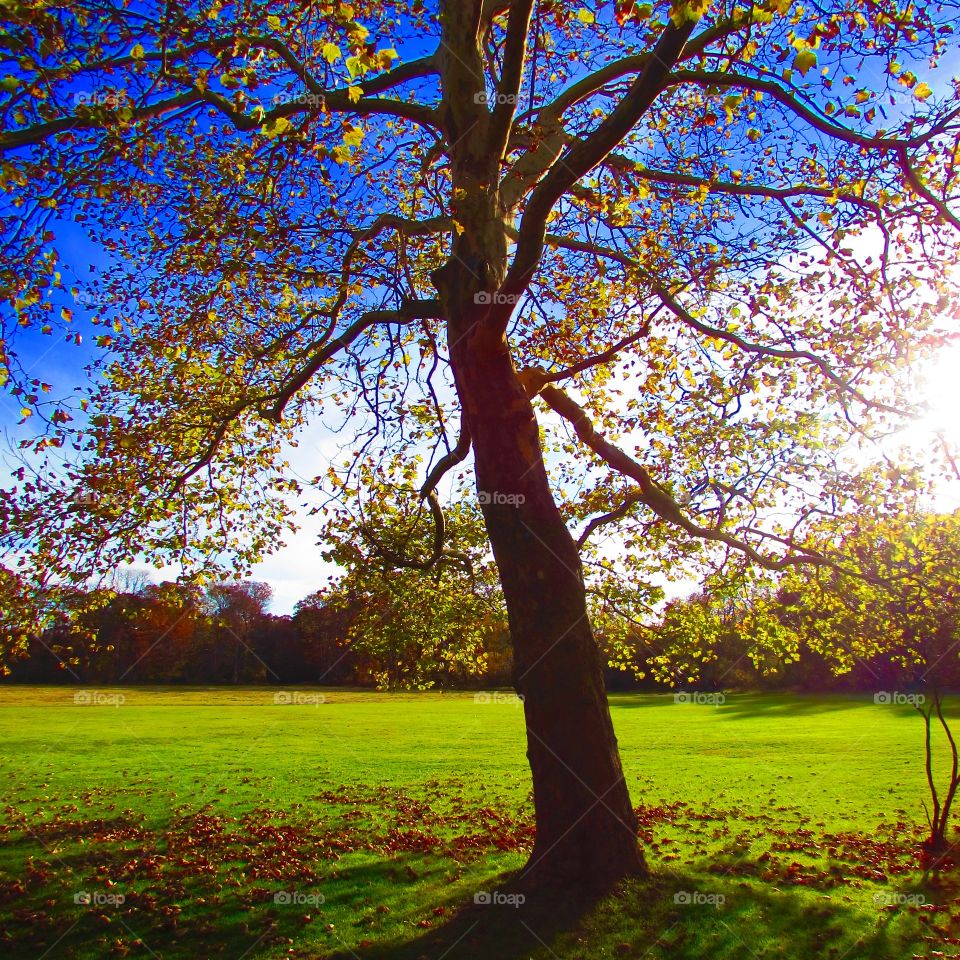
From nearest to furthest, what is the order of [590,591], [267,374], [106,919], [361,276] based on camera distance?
[106,919] < [361,276] < [267,374] < [590,591]

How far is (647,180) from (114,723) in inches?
1380

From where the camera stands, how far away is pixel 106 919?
7.66 metres

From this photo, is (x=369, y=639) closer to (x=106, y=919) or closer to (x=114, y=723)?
(x=106, y=919)

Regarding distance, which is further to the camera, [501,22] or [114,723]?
[114,723]

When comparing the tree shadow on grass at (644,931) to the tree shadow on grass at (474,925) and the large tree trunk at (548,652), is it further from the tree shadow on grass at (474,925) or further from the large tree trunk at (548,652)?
the large tree trunk at (548,652)

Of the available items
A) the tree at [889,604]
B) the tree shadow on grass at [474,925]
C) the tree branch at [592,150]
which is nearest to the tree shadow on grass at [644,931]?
the tree shadow on grass at [474,925]

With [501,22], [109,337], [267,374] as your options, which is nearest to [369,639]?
[267,374]

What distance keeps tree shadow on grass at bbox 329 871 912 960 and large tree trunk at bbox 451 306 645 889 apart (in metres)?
0.37

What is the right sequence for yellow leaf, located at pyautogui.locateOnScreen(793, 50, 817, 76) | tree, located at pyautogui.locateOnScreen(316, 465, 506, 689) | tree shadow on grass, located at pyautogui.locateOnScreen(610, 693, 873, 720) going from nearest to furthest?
yellow leaf, located at pyautogui.locateOnScreen(793, 50, 817, 76), tree, located at pyautogui.locateOnScreen(316, 465, 506, 689), tree shadow on grass, located at pyautogui.locateOnScreen(610, 693, 873, 720)

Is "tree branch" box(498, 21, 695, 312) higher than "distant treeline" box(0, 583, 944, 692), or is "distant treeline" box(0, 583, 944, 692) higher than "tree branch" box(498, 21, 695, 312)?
"tree branch" box(498, 21, 695, 312)

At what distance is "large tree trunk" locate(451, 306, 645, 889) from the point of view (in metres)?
7.29

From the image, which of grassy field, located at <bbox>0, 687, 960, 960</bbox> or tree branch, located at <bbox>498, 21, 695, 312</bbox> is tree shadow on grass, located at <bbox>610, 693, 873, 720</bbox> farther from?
tree branch, located at <bbox>498, 21, 695, 312</bbox>

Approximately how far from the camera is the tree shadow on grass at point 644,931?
20.8 feet

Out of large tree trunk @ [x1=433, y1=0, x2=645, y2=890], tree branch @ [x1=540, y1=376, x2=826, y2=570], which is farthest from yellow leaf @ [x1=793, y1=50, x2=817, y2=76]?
tree branch @ [x1=540, y1=376, x2=826, y2=570]
